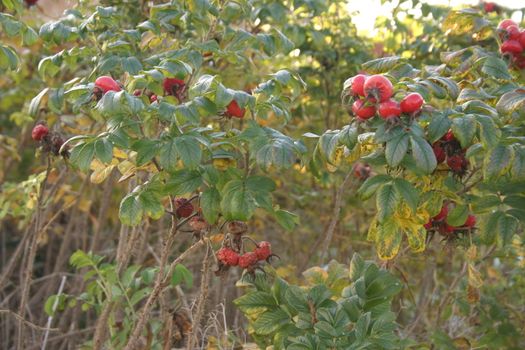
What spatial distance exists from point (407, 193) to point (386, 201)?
0.16ft

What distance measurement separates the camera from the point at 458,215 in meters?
1.77

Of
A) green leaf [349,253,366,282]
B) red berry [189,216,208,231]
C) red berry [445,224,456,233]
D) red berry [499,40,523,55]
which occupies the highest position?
red berry [499,40,523,55]

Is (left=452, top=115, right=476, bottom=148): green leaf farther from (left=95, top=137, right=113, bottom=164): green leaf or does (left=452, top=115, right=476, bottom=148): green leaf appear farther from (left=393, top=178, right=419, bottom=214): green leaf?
(left=95, top=137, right=113, bottom=164): green leaf

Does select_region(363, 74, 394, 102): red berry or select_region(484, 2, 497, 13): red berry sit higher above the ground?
select_region(363, 74, 394, 102): red berry

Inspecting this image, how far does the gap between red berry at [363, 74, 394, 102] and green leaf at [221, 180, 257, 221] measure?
0.33 metres

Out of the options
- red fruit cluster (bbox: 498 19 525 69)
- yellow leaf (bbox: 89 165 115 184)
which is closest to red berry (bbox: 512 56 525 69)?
red fruit cluster (bbox: 498 19 525 69)

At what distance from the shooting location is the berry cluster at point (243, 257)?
1.74 meters

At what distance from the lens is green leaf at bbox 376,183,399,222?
1564 mm

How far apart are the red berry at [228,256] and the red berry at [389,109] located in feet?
1.65

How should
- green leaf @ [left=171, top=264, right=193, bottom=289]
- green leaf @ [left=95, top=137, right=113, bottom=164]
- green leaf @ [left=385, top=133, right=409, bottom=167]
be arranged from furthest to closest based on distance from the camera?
1. green leaf @ [left=171, top=264, right=193, bottom=289]
2. green leaf @ [left=95, top=137, right=113, bottom=164]
3. green leaf @ [left=385, top=133, right=409, bottom=167]

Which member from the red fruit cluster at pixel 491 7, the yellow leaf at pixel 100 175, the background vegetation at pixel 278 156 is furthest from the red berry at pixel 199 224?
the red fruit cluster at pixel 491 7

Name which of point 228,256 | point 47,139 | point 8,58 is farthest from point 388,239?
point 8,58

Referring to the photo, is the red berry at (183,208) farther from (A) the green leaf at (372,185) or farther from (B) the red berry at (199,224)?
(A) the green leaf at (372,185)

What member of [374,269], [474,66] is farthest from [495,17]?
[374,269]
